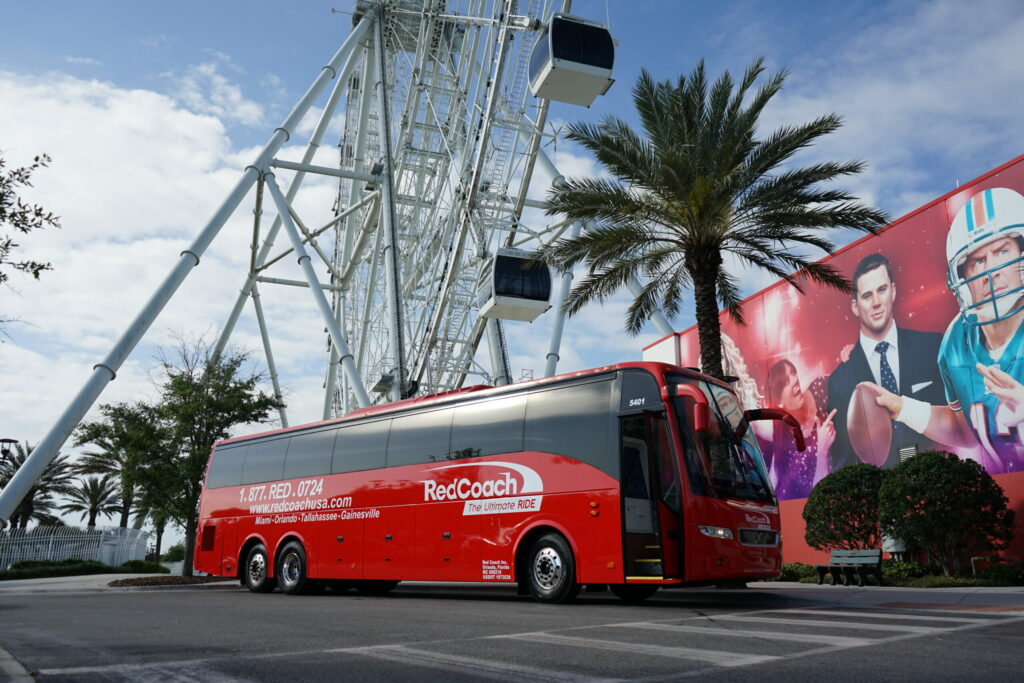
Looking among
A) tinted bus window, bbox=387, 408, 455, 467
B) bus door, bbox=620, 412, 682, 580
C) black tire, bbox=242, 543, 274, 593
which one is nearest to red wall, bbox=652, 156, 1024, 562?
bus door, bbox=620, 412, 682, 580

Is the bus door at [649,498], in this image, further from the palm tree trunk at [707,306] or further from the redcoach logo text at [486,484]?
the palm tree trunk at [707,306]

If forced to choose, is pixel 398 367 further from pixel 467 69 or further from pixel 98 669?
pixel 98 669

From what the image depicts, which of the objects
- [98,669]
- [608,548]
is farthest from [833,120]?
[98,669]

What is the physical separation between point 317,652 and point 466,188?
2087 cm

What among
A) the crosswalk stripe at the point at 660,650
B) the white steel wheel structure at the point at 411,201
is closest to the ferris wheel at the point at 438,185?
the white steel wheel structure at the point at 411,201

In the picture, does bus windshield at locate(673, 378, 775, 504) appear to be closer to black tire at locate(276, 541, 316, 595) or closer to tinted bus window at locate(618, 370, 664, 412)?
tinted bus window at locate(618, 370, 664, 412)

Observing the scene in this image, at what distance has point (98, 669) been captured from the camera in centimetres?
532

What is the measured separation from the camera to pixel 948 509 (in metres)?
15.0

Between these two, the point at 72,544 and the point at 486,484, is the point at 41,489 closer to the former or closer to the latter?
the point at 72,544

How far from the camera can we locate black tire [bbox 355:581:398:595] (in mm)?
15516

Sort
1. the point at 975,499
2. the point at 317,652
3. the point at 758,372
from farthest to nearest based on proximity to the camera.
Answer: the point at 758,372 < the point at 975,499 < the point at 317,652

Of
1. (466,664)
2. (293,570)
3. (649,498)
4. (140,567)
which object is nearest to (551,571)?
(649,498)

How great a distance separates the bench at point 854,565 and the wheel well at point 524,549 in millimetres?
6978

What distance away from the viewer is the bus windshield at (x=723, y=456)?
1009 cm
